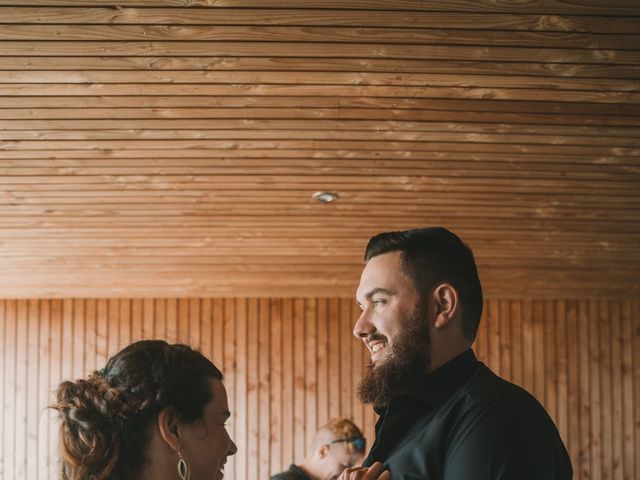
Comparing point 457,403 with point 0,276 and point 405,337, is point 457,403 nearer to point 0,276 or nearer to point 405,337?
point 405,337

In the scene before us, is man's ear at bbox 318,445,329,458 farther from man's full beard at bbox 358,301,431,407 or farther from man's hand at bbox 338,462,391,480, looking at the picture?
man's hand at bbox 338,462,391,480

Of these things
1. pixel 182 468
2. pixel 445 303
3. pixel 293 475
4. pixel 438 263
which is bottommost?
pixel 293 475

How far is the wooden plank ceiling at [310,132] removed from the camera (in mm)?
3910

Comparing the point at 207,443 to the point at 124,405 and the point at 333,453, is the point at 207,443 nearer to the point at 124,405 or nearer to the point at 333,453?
the point at 124,405

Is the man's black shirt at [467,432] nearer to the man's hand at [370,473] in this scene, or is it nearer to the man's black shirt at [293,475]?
the man's hand at [370,473]

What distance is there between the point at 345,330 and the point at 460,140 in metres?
5.28

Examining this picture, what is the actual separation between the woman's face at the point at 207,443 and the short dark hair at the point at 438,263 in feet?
2.01

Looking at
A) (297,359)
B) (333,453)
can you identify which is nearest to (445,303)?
(333,453)

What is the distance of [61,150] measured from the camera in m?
5.56

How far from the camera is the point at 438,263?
240cm

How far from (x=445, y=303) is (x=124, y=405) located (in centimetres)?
87

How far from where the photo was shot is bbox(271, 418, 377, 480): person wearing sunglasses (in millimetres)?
5410

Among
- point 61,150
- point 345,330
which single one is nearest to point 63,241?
point 61,150

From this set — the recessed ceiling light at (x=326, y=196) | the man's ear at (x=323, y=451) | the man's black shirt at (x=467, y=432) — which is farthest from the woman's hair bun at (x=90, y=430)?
the recessed ceiling light at (x=326, y=196)
